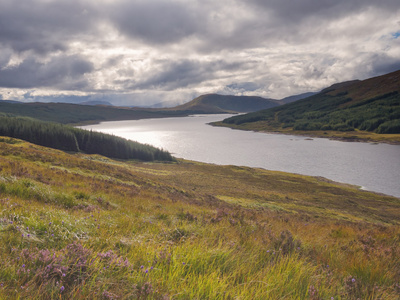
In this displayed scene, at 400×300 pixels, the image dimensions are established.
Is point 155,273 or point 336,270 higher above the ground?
point 155,273

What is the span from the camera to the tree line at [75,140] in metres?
101

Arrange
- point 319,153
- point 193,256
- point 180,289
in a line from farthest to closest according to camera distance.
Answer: point 319,153
point 193,256
point 180,289

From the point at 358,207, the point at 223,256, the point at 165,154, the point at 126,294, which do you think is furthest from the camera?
the point at 165,154

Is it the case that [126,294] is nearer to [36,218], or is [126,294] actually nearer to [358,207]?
[36,218]

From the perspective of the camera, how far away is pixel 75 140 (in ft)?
352

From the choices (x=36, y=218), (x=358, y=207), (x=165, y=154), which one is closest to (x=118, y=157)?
(x=165, y=154)

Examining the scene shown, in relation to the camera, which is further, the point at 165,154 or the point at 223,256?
the point at 165,154

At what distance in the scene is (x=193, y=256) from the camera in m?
3.69

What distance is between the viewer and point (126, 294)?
2543 millimetres

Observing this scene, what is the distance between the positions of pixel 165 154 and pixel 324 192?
71039mm

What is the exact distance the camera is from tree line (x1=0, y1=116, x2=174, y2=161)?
10062 cm

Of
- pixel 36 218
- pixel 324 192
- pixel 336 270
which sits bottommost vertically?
pixel 324 192

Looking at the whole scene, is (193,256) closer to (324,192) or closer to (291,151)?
(324,192)

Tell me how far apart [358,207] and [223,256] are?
48.7m
